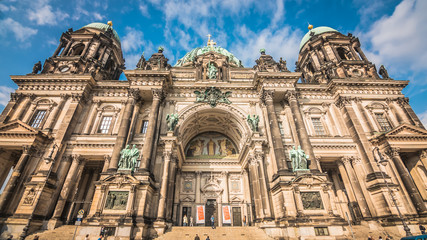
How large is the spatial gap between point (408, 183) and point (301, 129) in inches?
393

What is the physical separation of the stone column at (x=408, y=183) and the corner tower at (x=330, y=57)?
412 inches

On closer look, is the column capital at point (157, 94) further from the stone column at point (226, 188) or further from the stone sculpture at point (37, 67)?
the stone sculpture at point (37, 67)

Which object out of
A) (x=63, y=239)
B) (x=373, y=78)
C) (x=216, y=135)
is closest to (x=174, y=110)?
(x=216, y=135)

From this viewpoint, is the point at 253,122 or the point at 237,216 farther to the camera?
the point at 237,216

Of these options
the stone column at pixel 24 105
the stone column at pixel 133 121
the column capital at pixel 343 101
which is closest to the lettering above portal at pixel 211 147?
the stone column at pixel 133 121

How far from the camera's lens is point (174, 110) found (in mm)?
22625

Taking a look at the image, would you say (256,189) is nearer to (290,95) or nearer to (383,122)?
(290,95)

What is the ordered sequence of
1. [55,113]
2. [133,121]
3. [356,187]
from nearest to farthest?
[356,187] → [133,121] → [55,113]

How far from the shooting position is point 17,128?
753 inches

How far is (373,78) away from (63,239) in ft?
113

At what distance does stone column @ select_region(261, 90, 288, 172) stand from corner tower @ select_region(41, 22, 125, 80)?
790 inches

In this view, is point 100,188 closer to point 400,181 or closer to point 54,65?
point 54,65

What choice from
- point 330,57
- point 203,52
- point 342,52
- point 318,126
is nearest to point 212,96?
point 318,126

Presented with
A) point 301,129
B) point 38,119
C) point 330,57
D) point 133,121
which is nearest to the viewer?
point 301,129
